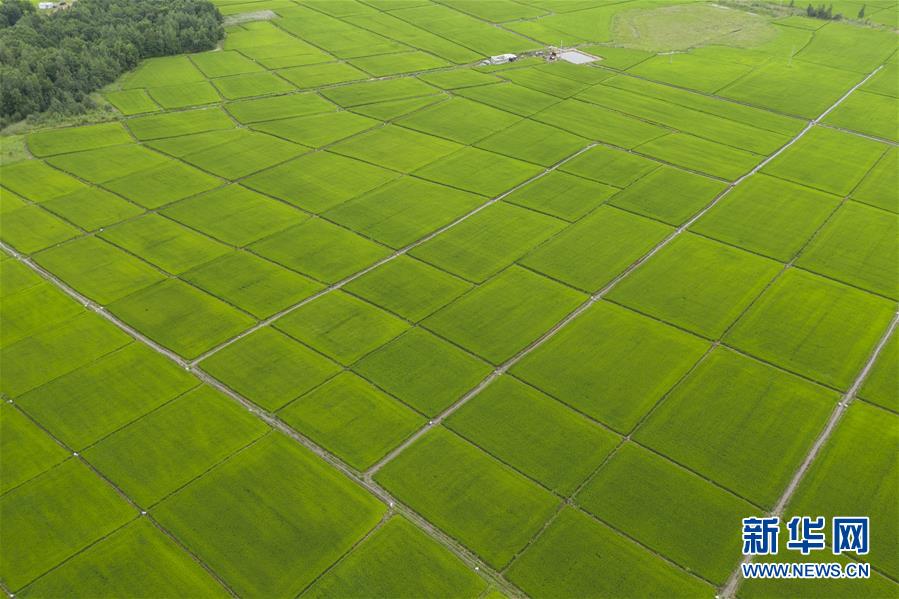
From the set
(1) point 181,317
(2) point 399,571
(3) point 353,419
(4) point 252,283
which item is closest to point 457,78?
(4) point 252,283

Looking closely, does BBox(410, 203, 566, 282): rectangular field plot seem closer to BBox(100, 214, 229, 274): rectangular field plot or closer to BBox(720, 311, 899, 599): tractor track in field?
BBox(100, 214, 229, 274): rectangular field plot

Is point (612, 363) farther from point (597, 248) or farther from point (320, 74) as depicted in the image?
point (320, 74)

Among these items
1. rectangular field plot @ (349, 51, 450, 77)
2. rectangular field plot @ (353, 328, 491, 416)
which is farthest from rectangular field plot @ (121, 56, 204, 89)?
rectangular field plot @ (353, 328, 491, 416)

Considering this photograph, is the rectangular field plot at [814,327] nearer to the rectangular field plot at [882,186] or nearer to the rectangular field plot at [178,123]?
the rectangular field plot at [882,186]

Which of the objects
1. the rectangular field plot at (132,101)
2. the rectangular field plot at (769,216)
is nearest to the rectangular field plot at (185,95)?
the rectangular field plot at (132,101)

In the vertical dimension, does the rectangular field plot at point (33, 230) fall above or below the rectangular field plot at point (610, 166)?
above

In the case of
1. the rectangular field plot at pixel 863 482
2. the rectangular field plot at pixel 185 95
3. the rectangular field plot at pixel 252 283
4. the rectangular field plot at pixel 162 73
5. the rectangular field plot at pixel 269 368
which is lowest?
the rectangular field plot at pixel 863 482
